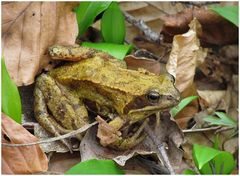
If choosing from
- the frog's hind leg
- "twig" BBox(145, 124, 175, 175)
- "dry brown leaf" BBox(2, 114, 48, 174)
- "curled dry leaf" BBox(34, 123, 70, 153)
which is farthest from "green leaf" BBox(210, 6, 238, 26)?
"dry brown leaf" BBox(2, 114, 48, 174)

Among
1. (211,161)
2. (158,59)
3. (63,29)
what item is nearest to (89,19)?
(63,29)

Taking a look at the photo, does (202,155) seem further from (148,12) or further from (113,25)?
(148,12)

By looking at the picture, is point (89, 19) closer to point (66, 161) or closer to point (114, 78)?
point (114, 78)

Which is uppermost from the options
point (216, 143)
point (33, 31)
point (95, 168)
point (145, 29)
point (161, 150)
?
point (33, 31)

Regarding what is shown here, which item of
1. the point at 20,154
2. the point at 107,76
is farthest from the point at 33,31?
the point at 20,154

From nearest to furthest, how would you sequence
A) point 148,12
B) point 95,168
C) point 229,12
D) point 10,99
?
1. point 95,168
2. point 10,99
3. point 229,12
4. point 148,12

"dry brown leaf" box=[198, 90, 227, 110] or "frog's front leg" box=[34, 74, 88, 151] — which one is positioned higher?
"frog's front leg" box=[34, 74, 88, 151]

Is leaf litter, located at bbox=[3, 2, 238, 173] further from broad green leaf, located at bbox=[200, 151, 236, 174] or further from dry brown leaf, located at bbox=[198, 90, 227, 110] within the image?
broad green leaf, located at bbox=[200, 151, 236, 174]

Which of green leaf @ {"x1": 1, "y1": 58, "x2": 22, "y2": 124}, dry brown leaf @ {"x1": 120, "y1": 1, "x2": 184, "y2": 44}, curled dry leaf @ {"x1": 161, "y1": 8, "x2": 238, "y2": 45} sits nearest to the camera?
green leaf @ {"x1": 1, "y1": 58, "x2": 22, "y2": 124}
